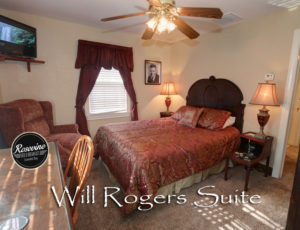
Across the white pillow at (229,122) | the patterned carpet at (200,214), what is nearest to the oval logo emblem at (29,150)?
the patterned carpet at (200,214)

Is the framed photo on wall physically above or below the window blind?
above

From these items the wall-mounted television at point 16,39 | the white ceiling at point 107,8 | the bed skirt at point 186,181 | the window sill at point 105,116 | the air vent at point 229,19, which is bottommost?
the bed skirt at point 186,181

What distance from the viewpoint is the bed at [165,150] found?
178 cm

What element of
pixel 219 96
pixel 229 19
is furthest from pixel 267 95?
pixel 229 19

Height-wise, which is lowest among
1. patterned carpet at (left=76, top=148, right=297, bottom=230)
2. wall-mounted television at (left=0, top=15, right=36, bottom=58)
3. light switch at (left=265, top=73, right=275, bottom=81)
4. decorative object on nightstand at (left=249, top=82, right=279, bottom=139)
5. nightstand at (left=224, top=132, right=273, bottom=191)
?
patterned carpet at (left=76, top=148, right=297, bottom=230)

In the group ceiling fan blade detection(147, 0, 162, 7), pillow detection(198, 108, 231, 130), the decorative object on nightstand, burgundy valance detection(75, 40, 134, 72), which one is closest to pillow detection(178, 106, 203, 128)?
pillow detection(198, 108, 231, 130)

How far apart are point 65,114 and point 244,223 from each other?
3257 mm

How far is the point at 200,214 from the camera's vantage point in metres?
1.82

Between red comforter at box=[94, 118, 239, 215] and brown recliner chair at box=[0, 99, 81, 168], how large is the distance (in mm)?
537

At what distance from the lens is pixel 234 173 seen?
8.70 ft

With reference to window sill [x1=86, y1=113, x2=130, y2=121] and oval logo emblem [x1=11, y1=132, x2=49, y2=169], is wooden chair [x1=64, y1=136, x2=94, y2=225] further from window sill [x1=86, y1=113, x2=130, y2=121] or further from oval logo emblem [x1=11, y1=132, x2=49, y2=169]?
window sill [x1=86, y1=113, x2=130, y2=121]

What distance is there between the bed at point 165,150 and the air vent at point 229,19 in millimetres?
1014

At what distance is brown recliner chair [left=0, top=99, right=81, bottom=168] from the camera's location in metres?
2.18

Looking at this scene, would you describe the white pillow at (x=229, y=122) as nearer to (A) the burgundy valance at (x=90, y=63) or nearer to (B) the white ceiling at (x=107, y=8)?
(B) the white ceiling at (x=107, y=8)
